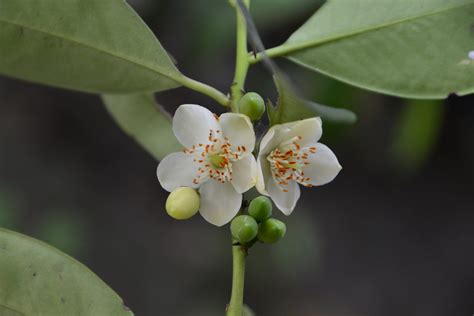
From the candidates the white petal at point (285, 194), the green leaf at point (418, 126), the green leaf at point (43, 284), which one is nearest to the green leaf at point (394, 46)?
the white petal at point (285, 194)

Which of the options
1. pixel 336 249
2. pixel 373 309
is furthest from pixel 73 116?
pixel 373 309

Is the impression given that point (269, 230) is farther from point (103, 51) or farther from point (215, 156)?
point (103, 51)

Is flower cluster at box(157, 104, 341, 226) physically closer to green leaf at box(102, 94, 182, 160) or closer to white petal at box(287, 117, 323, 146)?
white petal at box(287, 117, 323, 146)

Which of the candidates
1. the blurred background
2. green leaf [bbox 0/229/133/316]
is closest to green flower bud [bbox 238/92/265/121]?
green leaf [bbox 0/229/133/316]

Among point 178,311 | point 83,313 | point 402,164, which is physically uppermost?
point 83,313

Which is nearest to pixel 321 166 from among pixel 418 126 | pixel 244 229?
pixel 244 229

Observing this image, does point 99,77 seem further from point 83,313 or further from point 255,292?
point 255,292
